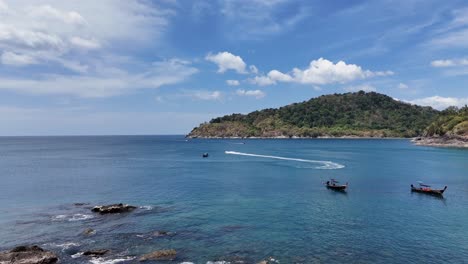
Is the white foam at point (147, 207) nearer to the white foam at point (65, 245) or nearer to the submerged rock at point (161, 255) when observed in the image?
the white foam at point (65, 245)

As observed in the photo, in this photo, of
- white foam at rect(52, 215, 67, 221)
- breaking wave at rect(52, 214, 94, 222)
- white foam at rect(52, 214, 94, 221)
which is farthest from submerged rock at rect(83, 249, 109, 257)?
white foam at rect(52, 215, 67, 221)

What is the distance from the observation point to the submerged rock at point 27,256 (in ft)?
117

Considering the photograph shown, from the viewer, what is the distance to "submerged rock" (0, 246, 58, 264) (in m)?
35.8

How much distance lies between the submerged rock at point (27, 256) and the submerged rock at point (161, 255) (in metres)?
9.27

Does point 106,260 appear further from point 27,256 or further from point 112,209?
point 112,209

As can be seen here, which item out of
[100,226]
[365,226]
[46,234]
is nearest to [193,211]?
[100,226]

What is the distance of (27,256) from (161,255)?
1348cm

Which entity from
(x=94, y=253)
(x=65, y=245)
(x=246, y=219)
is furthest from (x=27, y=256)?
(x=246, y=219)

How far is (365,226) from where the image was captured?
49.1 meters

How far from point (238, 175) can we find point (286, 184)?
21180mm

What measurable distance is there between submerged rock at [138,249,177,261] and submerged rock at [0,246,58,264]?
30.4 feet

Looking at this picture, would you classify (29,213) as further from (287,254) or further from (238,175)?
(238,175)

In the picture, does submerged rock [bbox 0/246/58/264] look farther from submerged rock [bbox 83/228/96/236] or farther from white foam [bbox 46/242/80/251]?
submerged rock [bbox 83/228/96/236]

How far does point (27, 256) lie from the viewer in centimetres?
3650
